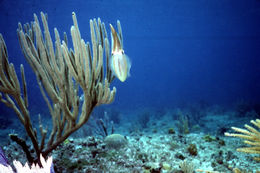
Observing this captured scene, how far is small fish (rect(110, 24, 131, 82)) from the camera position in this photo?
1944mm

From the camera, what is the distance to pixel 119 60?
204 centimetres

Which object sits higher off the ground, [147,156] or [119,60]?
[119,60]

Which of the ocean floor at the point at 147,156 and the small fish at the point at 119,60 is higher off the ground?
the small fish at the point at 119,60

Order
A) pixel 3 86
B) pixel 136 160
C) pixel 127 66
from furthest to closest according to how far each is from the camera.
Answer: pixel 136 160 → pixel 3 86 → pixel 127 66

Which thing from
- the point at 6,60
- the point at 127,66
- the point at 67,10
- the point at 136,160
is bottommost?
the point at 136,160

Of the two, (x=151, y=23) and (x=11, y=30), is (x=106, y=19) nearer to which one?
(x=151, y=23)

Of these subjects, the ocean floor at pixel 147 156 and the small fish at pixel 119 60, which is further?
the ocean floor at pixel 147 156

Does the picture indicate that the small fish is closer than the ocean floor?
Yes

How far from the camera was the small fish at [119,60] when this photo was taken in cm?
194

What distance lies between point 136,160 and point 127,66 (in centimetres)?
222

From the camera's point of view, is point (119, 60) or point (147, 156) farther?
point (147, 156)

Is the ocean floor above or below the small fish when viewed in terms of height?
below

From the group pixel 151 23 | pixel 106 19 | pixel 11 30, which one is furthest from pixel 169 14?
pixel 11 30

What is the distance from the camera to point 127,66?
6.97 feet
